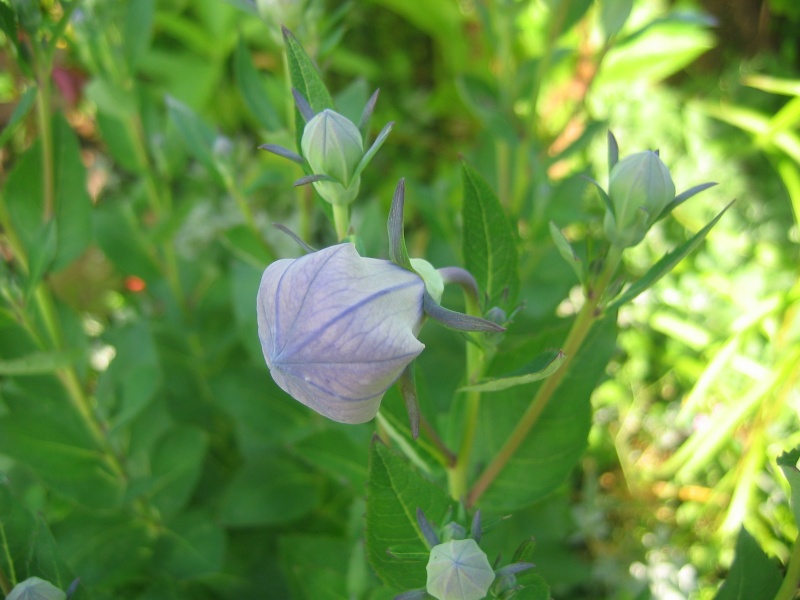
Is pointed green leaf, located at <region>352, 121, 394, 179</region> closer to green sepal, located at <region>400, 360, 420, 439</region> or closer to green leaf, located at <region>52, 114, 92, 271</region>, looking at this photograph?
green sepal, located at <region>400, 360, 420, 439</region>

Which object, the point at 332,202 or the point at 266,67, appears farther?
the point at 266,67

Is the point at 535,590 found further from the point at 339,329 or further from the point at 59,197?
the point at 59,197

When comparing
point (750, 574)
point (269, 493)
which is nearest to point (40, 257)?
point (269, 493)

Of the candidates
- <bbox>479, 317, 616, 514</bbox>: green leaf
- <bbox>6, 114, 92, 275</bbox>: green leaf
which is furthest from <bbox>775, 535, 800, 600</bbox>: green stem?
<bbox>6, 114, 92, 275</bbox>: green leaf

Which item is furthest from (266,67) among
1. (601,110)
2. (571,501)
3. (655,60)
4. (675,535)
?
(675,535)

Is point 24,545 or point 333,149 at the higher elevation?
point 333,149

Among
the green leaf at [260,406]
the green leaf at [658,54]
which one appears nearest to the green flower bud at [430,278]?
the green leaf at [260,406]

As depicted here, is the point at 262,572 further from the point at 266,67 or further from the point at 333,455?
the point at 266,67
